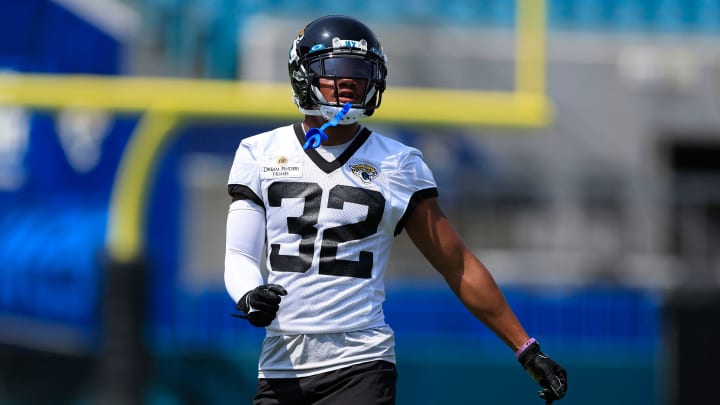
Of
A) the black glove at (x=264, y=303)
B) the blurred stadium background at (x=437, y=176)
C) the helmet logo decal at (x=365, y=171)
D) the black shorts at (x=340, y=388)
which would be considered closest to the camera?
the black glove at (x=264, y=303)

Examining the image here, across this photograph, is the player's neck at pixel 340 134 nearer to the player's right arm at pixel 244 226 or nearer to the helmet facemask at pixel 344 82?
the helmet facemask at pixel 344 82

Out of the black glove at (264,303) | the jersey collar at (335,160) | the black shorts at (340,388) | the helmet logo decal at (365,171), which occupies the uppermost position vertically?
the jersey collar at (335,160)

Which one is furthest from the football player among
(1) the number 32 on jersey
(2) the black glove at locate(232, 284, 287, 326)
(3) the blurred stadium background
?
(3) the blurred stadium background

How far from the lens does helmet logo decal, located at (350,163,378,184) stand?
11.0ft

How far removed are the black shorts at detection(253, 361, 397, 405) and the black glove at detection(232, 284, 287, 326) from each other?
0.29 metres

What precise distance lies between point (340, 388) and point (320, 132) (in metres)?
0.67

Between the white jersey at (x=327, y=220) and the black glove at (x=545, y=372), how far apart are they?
412 millimetres

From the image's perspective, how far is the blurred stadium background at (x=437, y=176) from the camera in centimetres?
672

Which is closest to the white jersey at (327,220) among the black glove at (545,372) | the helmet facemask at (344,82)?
the helmet facemask at (344,82)

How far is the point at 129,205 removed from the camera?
6.45 metres

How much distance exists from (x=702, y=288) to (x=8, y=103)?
3.96 metres

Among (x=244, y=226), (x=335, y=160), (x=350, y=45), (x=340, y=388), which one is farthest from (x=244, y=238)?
(x=350, y=45)

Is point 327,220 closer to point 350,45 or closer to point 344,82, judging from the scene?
point 344,82

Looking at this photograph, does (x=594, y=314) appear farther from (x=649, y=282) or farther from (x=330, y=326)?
(x=330, y=326)
